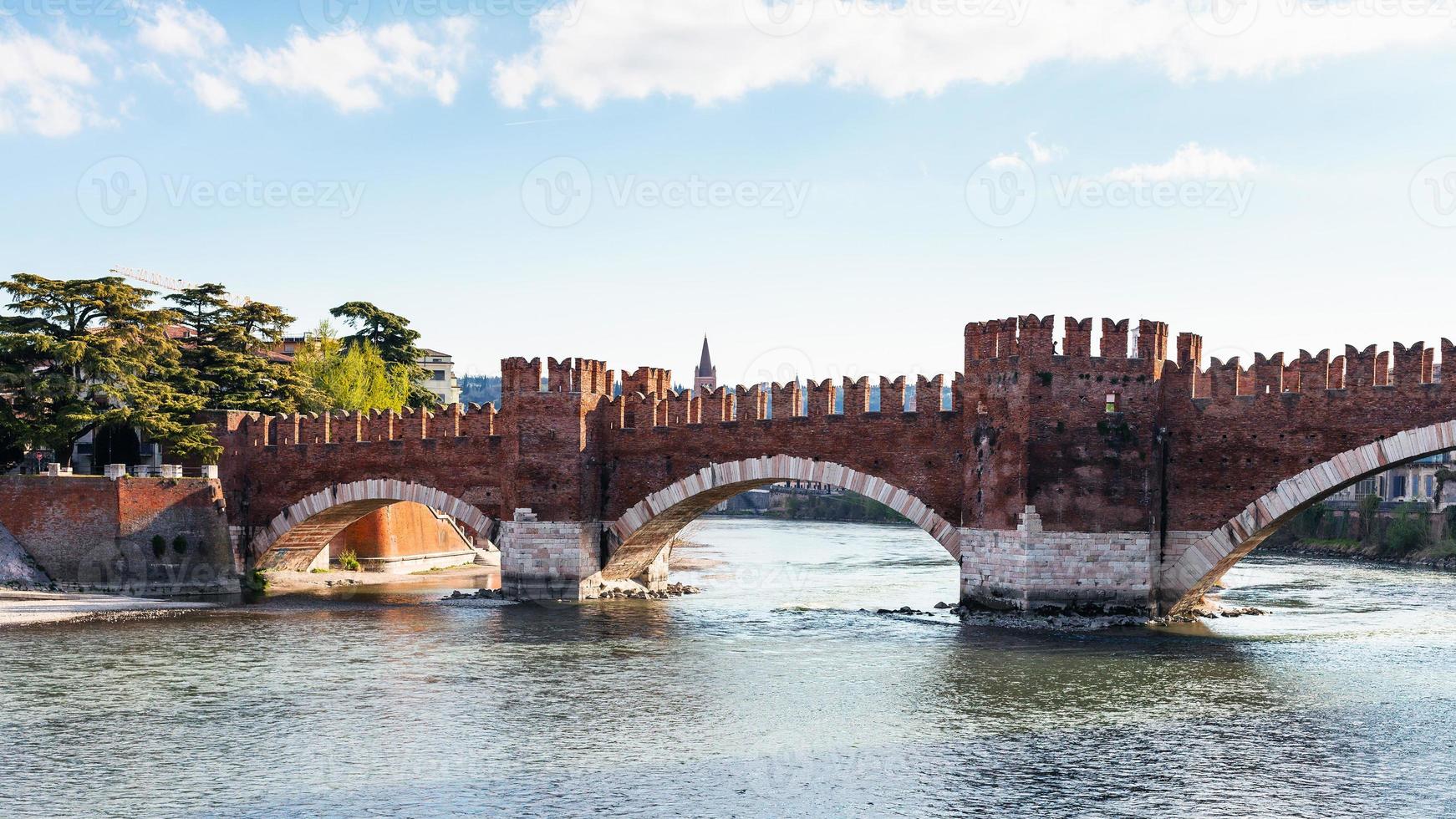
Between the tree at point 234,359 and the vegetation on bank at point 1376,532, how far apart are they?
35653mm

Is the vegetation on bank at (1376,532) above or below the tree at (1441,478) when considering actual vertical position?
below

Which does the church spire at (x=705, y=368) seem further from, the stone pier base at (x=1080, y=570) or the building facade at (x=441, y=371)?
the stone pier base at (x=1080, y=570)

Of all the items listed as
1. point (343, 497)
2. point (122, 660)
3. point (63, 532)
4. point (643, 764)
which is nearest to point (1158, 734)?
point (643, 764)

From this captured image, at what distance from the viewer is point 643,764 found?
683 inches

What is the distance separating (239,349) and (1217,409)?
107ft

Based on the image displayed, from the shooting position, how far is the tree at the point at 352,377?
5425 centimetres

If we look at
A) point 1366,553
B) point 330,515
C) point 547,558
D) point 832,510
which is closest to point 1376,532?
point 1366,553

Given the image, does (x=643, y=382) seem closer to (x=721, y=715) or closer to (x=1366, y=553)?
(x=721, y=715)

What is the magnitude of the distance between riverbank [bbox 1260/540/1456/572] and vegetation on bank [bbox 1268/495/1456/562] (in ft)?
0.11

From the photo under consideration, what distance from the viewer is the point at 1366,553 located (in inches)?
2044

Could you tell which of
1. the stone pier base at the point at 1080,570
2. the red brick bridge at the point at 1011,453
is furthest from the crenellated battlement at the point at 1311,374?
the stone pier base at the point at 1080,570

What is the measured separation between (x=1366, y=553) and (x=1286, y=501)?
93.1 ft

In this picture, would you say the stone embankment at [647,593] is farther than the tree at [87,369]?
No

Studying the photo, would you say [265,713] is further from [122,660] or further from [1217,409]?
[1217,409]
